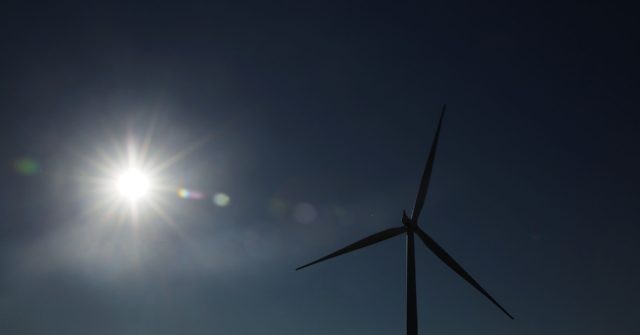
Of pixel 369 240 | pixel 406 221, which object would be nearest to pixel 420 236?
pixel 406 221

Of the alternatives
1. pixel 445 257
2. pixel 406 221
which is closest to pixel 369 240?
pixel 406 221

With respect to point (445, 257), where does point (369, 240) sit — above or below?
above

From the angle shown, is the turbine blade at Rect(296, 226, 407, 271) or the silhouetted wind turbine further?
the turbine blade at Rect(296, 226, 407, 271)

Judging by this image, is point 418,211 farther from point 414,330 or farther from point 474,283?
point 414,330

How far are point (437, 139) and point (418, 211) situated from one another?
8.24 metres

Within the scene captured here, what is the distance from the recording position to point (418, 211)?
1673 inches

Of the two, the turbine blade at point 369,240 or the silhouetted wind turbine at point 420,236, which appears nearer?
the silhouetted wind turbine at point 420,236

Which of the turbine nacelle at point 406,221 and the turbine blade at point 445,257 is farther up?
the turbine nacelle at point 406,221

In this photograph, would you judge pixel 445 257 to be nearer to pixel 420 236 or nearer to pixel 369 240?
pixel 420 236

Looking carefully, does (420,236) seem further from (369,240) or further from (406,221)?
(369,240)

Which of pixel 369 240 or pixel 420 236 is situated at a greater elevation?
pixel 369 240

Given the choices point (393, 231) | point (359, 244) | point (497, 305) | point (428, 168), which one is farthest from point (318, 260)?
point (497, 305)

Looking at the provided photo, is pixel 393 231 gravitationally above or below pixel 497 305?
above

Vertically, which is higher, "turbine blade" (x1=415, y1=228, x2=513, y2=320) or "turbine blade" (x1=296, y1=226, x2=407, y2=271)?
"turbine blade" (x1=296, y1=226, x2=407, y2=271)
